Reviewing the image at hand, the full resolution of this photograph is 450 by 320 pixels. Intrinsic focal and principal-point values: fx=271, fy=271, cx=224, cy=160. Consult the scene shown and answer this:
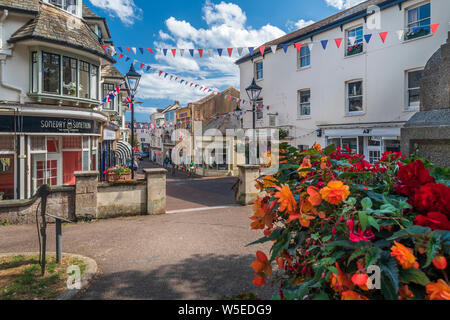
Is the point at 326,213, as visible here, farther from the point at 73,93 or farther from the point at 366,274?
the point at 73,93

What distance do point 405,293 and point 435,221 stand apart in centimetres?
36

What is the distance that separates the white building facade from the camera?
13230 millimetres

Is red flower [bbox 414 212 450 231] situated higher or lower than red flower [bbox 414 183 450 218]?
lower

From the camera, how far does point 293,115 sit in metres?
19.4

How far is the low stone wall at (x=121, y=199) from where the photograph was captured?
28.3ft

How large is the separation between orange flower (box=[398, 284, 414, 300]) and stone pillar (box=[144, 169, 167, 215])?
28.0ft

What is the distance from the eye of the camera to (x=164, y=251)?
5762 mm

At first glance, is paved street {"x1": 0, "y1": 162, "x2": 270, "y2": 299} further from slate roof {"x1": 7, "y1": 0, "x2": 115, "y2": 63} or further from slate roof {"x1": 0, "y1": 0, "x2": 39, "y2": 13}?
slate roof {"x1": 0, "y1": 0, "x2": 39, "y2": 13}

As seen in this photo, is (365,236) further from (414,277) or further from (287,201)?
(287,201)

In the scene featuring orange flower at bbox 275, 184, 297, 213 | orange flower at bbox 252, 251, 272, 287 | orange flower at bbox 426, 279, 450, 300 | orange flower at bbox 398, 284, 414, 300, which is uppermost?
orange flower at bbox 275, 184, 297, 213

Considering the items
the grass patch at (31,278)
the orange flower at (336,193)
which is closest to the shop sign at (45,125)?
the grass patch at (31,278)

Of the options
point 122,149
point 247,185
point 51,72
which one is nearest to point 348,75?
point 247,185

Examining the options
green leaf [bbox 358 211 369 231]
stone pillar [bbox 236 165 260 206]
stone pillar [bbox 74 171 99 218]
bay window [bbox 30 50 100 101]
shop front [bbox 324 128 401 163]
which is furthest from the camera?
shop front [bbox 324 128 401 163]

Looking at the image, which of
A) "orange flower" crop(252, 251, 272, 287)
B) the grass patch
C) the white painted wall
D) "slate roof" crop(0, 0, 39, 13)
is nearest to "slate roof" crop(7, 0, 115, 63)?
"slate roof" crop(0, 0, 39, 13)
